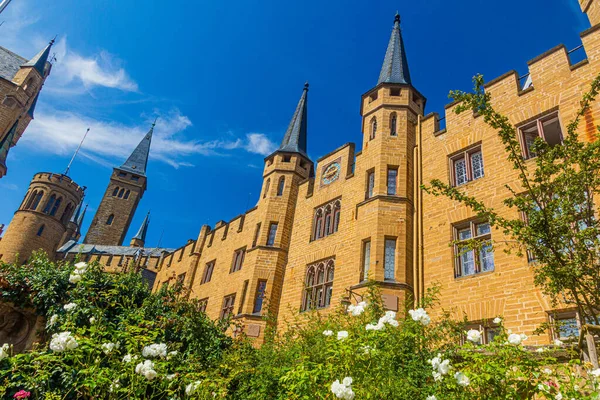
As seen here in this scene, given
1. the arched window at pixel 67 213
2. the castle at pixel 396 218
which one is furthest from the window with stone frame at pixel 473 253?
the arched window at pixel 67 213

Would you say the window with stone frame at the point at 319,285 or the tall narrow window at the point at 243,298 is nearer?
the window with stone frame at the point at 319,285

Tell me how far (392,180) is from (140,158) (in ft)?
195

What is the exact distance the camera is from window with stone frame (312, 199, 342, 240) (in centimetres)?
1583

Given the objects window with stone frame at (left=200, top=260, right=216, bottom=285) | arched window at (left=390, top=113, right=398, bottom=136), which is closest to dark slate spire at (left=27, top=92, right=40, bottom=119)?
window with stone frame at (left=200, top=260, right=216, bottom=285)

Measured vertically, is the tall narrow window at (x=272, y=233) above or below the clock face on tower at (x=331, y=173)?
below

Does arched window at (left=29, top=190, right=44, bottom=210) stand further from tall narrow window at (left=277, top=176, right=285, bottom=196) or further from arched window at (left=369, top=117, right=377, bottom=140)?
arched window at (left=369, top=117, right=377, bottom=140)

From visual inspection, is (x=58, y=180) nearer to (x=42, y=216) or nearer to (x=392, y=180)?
(x=42, y=216)

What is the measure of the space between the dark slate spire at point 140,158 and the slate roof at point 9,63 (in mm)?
17530

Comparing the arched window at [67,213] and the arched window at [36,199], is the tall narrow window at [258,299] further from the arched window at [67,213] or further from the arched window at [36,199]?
the arched window at [36,199]

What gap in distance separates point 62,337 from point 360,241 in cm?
946

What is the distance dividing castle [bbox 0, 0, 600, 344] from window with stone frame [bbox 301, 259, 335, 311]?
0.14 ft

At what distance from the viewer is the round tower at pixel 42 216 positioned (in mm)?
40906

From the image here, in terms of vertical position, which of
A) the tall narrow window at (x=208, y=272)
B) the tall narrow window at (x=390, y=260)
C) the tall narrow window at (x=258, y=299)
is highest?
the tall narrow window at (x=208, y=272)

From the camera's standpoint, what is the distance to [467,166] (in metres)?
12.3
